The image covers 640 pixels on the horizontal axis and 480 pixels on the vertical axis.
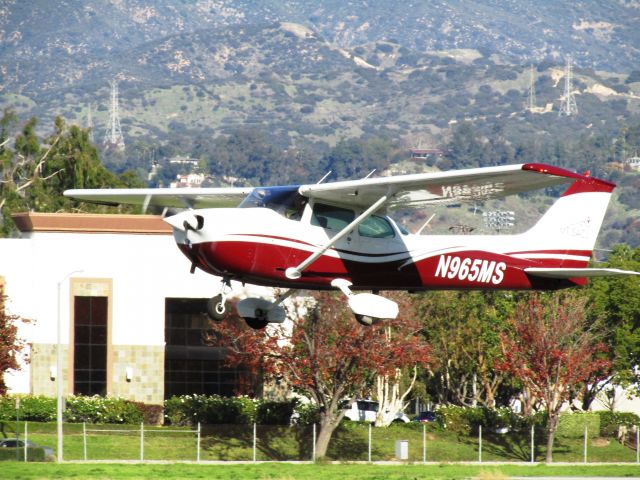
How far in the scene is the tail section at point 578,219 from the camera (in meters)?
28.5

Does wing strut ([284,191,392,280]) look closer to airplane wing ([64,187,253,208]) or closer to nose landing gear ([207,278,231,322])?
nose landing gear ([207,278,231,322])

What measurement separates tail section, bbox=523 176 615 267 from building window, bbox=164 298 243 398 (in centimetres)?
2828

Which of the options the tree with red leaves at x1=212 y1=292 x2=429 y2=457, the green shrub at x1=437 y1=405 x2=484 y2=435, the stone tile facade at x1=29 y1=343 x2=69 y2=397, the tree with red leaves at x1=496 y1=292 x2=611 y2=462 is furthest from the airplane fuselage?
the stone tile facade at x1=29 y1=343 x2=69 y2=397

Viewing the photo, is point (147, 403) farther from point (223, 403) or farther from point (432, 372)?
point (432, 372)

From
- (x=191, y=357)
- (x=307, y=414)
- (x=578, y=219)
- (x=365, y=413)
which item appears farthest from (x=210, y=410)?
(x=578, y=219)

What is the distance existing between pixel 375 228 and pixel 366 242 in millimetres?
346

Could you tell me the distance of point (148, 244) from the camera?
52.5 meters

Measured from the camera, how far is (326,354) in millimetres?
47000

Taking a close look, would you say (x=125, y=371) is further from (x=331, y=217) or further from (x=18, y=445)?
(x=331, y=217)

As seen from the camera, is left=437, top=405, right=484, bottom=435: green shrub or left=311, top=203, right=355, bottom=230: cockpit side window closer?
left=311, top=203, right=355, bottom=230: cockpit side window

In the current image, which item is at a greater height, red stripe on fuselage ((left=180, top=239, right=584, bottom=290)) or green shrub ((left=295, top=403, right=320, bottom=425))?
red stripe on fuselage ((left=180, top=239, right=584, bottom=290))

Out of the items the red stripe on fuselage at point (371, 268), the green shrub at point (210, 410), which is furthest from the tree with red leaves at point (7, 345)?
the red stripe on fuselage at point (371, 268)

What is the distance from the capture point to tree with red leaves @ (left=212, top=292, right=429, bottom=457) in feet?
154

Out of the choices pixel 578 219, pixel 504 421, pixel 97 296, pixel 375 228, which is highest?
pixel 578 219
